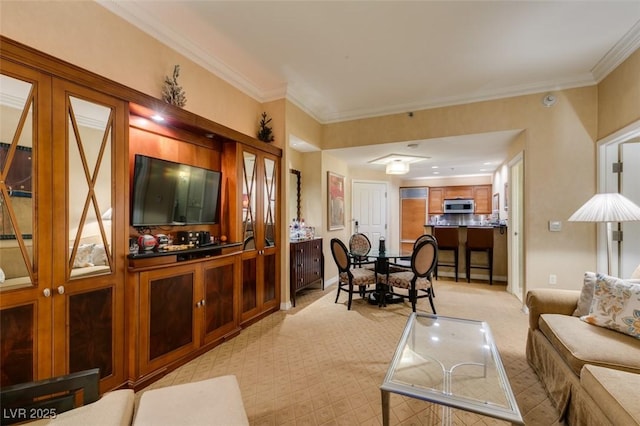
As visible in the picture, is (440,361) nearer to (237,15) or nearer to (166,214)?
(166,214)

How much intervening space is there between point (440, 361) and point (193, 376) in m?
1.88

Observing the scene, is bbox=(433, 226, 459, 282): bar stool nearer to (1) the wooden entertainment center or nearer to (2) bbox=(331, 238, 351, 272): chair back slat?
(2) bbox=(331, 238, 351, 272): chair back slat

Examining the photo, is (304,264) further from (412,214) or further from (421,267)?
(412,214)

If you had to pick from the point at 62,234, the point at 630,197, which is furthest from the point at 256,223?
the point at 630,197

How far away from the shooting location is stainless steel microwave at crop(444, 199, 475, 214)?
7.38 m

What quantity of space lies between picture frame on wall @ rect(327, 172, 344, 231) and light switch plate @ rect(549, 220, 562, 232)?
10.4ft

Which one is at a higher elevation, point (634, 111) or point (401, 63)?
point (401, 63)

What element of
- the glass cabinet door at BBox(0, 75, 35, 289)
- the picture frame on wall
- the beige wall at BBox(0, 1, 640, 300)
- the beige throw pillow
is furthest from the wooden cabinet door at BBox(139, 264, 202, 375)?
the beige throw pillow

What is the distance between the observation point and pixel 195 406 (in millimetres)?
1199

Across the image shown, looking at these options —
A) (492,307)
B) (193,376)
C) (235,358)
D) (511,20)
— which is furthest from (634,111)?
(193,376)

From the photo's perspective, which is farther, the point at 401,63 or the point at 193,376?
the point at 401,63

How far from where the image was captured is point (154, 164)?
2400mm

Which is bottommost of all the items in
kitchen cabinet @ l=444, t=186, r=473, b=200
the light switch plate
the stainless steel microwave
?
the light switch plate

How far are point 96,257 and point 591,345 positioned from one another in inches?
125
